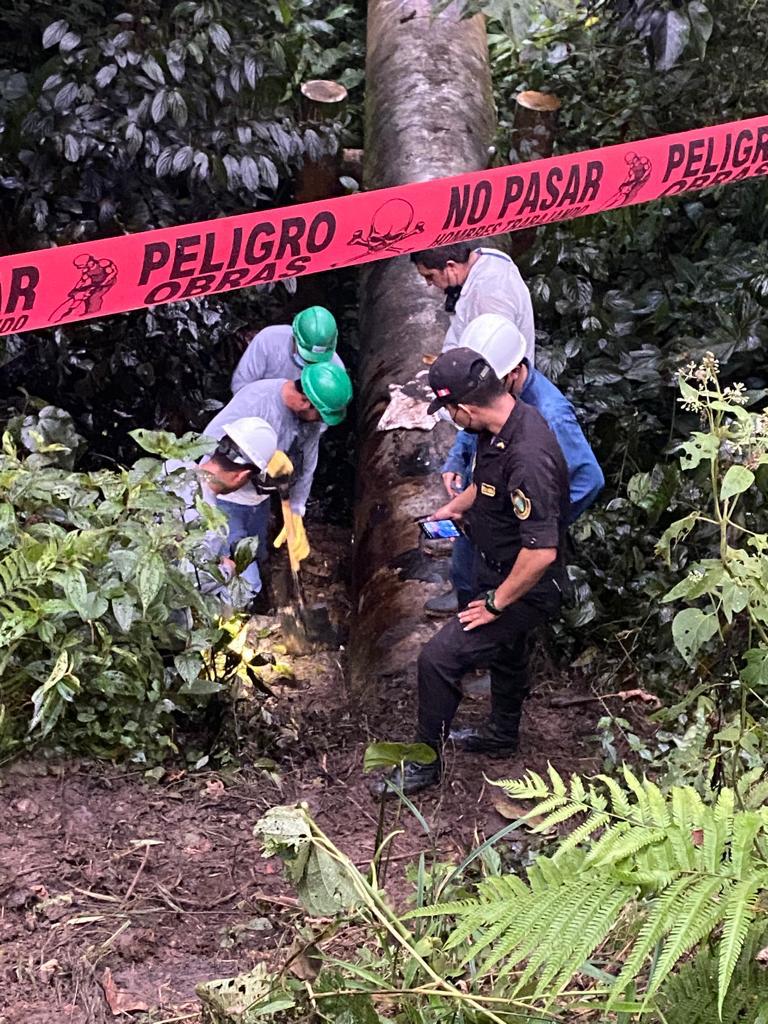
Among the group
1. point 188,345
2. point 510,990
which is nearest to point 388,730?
point 510,990

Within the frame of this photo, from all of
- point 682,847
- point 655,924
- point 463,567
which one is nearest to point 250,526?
point 463,567

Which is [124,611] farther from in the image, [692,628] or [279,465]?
[692,628]

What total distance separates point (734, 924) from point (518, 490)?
1.82 metres

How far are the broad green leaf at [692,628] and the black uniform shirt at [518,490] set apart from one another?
1.68 feet

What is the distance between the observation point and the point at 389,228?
3699 millimetres

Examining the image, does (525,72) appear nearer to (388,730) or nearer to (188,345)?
(188,345)

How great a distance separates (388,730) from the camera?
3.72m

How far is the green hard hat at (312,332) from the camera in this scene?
443 cm

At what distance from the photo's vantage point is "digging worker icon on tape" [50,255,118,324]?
10.8 ft

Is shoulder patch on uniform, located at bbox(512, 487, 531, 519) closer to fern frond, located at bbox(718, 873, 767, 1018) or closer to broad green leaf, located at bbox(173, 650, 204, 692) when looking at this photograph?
broad green leaf, located at bbox(173, 650, 204, 692)

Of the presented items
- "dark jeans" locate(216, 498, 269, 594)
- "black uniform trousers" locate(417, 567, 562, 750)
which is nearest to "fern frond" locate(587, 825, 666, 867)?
"black uniform trousers" locate(417, 567, 562, 750)

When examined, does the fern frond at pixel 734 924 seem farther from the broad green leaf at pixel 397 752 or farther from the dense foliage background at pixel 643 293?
the dense foliage background at pixel 643 293

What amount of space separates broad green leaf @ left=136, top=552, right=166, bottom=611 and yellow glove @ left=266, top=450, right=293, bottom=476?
46.4 inches

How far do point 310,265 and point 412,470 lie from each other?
3.63 feet
